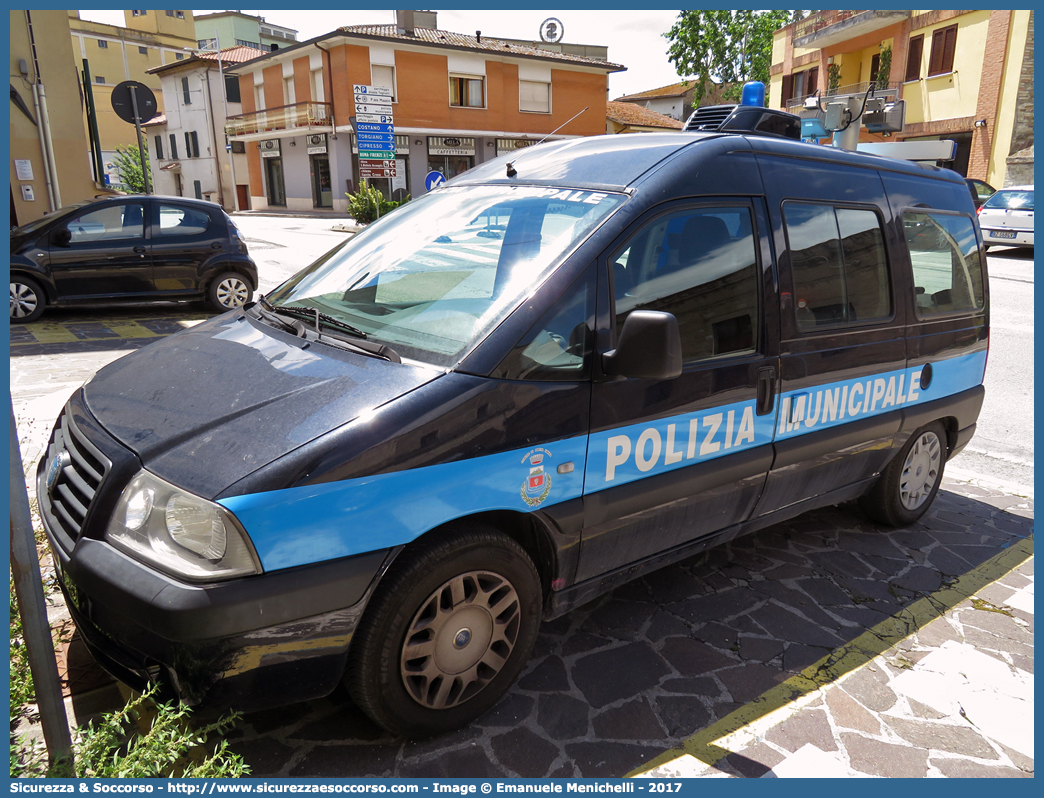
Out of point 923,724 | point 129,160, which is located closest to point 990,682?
point 923,724

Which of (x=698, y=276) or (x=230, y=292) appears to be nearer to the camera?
(x=698, y=276)

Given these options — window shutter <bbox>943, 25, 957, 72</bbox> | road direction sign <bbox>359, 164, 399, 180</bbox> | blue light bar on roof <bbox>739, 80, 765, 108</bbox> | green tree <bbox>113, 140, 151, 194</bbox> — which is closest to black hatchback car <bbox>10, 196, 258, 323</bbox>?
road direction sign <bbox>359, 164, 399, 180</bbox>

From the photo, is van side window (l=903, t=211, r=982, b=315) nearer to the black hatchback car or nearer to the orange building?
the black hatchback car

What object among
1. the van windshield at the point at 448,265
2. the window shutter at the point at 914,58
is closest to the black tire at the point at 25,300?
the van windshield at the point at 448,265

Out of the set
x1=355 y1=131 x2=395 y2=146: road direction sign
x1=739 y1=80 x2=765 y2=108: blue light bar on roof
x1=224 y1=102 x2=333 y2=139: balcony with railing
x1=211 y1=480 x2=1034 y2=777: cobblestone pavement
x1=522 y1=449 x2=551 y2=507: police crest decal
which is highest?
x1=224 y1=102 x2=333 y2=139: balcony with railing

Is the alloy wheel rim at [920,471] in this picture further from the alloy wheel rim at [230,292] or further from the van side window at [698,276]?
the alloy wheel rim at [230,292]

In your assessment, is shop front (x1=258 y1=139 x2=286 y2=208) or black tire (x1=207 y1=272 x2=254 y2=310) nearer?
black tire (x1=207 y1=272 x2=254 y2=310)

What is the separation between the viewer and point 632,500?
288cm

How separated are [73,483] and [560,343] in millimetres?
1694

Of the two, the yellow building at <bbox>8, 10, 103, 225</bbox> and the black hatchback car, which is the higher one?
the yellow building at <bbox>8, 10, 103, 225</bbox>

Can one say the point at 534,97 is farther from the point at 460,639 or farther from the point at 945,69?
the point at 460,639

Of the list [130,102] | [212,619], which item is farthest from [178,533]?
[130,102]

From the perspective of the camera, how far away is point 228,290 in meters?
10.3

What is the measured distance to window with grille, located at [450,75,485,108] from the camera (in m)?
37.2
